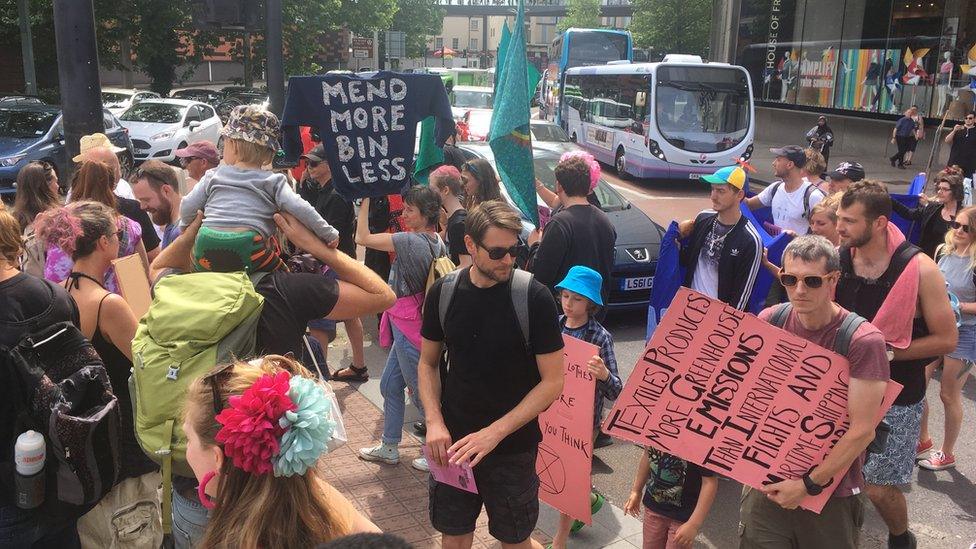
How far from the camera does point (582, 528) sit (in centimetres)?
437

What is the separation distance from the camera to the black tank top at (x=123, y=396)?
3162 mm

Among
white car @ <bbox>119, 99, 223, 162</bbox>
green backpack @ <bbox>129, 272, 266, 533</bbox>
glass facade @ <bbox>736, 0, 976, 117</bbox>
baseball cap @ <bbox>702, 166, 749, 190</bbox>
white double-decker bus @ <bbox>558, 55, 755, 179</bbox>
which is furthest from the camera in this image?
glass facade @ <bbox>736, 0, 976, 117</bbox>

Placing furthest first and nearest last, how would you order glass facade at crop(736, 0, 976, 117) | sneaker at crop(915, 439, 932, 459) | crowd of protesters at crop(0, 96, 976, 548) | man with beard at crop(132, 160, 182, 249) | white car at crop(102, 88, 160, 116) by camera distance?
glass facade at crop(736, 0, 976, 117) < white car at crop(102, 88, 160, 116) < sneaker at crop(915, 439, 932, 459) < man with beard at crop(132, 160, 182, 249) < crowd of protesters at crop(0, 96, 976, 548)

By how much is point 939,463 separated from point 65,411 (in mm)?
4981

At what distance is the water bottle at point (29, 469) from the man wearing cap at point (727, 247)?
365cm

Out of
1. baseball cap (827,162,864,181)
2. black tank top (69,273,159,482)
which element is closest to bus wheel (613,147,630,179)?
baseball cap (827,162,864,181)

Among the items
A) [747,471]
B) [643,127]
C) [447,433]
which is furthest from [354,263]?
[643,127]

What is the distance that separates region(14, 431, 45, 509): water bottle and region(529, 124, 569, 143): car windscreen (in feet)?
38.7

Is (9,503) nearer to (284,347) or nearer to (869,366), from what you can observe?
(284,347)

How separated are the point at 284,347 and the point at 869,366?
6.80ft

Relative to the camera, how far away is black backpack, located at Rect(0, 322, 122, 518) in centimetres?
269

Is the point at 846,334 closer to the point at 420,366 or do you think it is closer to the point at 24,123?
the point at 420,366

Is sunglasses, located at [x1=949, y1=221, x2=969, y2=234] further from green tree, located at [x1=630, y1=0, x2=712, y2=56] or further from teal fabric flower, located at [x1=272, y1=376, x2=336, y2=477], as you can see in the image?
green tree, located at [x1=630, y1=0, x2=712, y2=56]

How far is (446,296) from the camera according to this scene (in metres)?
3.26
